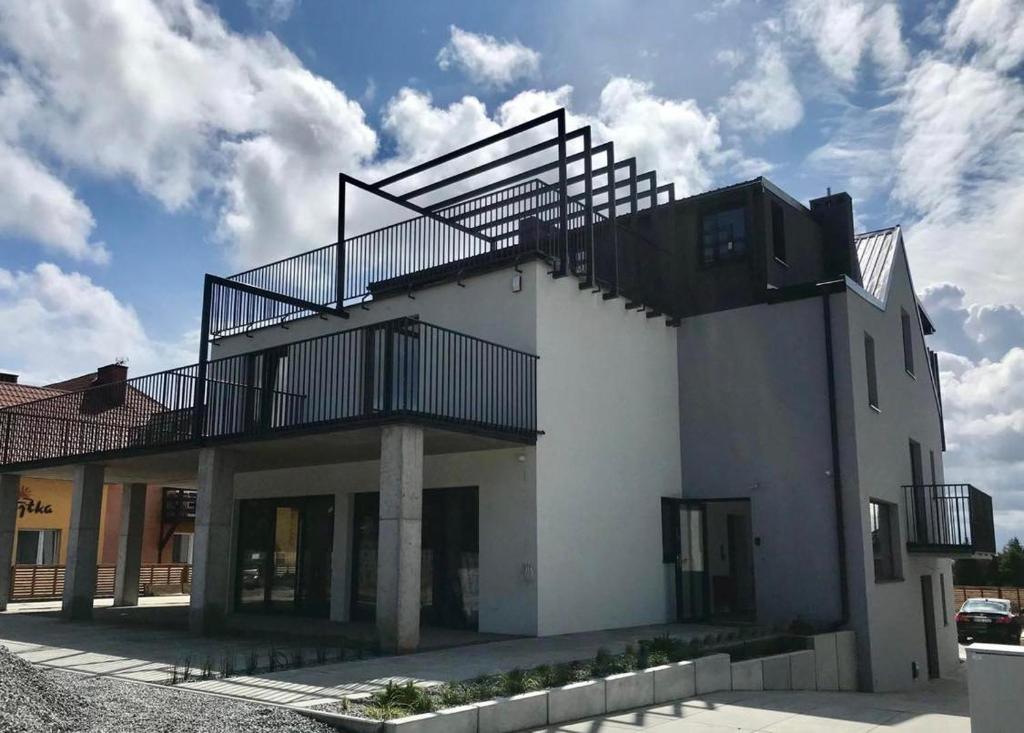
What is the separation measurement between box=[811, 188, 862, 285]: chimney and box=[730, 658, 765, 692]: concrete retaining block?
35.5ft

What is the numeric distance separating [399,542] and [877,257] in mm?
14134

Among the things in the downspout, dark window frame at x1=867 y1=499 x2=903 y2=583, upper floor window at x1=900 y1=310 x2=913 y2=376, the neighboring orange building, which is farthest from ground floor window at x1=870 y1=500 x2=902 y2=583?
the neighboring orange building

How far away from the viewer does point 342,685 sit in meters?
8.32

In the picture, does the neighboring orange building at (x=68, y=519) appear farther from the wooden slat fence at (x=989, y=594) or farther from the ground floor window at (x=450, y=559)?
the wooden slat fence at (x=989, y=594)

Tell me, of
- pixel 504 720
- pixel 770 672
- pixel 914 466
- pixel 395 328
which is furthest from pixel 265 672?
pixel 914 466

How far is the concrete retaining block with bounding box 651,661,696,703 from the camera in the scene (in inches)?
360

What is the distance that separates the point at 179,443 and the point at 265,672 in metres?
6.43

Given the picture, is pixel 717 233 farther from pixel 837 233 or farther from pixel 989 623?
pixel 989 623

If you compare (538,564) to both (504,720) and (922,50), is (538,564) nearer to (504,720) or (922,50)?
(504,720)

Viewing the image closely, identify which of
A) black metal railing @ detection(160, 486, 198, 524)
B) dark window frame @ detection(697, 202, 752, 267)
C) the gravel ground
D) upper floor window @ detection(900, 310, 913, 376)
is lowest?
the gravel ground

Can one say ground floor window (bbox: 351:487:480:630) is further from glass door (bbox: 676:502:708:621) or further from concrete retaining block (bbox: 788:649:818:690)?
concrete retaining block (bbox: 788:649:818:690)

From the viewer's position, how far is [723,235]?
57.2 ft

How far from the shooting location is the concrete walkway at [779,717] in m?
7.91

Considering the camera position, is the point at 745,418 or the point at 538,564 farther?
the point at 745,418
